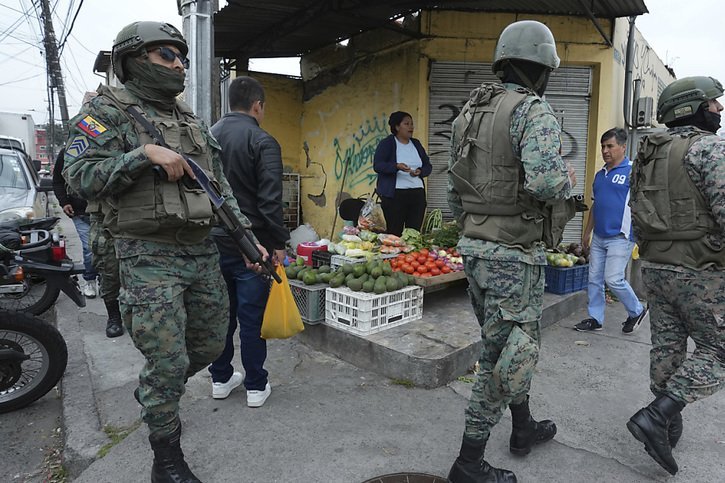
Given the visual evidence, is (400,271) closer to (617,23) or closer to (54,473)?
(54,473)

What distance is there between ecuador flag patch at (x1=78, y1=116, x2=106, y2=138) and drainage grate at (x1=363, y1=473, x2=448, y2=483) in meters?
2.08

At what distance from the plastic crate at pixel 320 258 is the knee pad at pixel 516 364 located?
3.11 m

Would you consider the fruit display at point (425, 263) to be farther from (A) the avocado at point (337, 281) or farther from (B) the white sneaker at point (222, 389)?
(B) the white sneaker at point (222, 389)

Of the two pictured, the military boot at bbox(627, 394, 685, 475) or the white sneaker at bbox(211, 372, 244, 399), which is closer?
the military boot at bbox(627, 394, 685, 475)

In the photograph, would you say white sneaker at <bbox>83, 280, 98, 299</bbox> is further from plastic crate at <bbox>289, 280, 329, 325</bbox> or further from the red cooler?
plastic crate at <bbox>289, 280, 329, 325</bbox>

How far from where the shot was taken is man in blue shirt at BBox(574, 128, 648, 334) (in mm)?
4613

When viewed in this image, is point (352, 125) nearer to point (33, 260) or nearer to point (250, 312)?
point (33, 260)

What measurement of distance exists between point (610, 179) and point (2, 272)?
5.14 metres

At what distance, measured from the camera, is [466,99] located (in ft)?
23.0

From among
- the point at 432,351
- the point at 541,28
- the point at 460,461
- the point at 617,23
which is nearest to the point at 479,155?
the point at 541,28

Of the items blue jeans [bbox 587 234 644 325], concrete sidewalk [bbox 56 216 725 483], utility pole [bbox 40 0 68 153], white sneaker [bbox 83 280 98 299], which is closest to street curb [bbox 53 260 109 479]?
concrete sidewalk [bbox 56 216 725 483]

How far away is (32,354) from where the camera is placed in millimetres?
3393

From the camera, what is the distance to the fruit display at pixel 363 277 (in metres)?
4.16

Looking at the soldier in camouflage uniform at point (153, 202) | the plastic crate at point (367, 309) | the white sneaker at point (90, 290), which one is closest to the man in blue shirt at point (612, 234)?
the plastic crate at point (367, 309)
